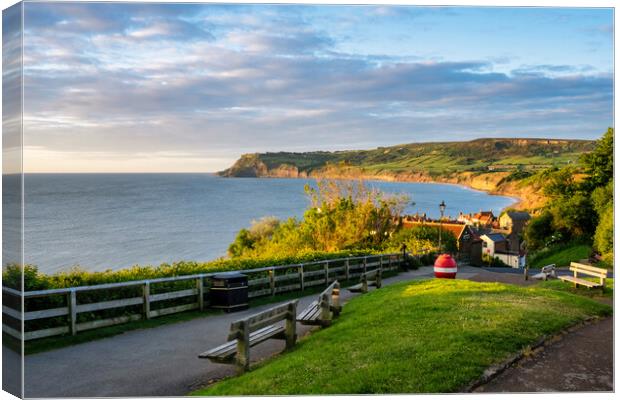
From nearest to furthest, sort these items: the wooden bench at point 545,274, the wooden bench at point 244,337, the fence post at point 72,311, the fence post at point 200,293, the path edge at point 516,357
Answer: the path edge at point 516,357, the wooden bench at point 244,337, the fence post at point 72,311, the fence post at point 200,293, the wooden bench at point 545,274

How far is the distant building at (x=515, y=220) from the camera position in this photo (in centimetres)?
7038

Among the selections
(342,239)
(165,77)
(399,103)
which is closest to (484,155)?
(399,103)

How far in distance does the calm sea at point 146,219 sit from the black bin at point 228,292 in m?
13.7

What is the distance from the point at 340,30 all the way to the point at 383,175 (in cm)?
1678

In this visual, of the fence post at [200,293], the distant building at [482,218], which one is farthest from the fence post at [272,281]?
the distant building at [482,218]

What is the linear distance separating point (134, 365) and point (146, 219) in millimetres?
77899

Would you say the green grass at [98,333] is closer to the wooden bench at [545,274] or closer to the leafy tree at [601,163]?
the wooden bench at [545,274]

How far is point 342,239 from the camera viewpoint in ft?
99.6

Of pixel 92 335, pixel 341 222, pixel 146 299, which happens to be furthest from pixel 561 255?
pixel 92 335

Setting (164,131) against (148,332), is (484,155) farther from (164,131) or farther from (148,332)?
(148,332)

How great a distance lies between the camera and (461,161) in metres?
21.1

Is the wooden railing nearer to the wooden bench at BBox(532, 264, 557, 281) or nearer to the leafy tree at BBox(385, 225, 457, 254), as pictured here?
the wooden bench at BBox(532, 264, 557, 281)

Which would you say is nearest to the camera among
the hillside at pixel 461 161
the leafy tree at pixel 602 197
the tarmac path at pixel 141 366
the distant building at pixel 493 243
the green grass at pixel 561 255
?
the tarmac path at pixel 141 366

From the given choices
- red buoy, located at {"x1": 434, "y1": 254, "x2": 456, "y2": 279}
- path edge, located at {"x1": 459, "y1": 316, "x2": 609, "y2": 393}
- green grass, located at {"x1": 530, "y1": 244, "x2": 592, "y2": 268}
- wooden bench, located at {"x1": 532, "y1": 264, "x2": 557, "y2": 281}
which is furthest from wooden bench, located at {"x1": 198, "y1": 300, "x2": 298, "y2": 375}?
green grass, located at {"x1": 530, "y1": 244, "x2": 592, "y2": 268}
